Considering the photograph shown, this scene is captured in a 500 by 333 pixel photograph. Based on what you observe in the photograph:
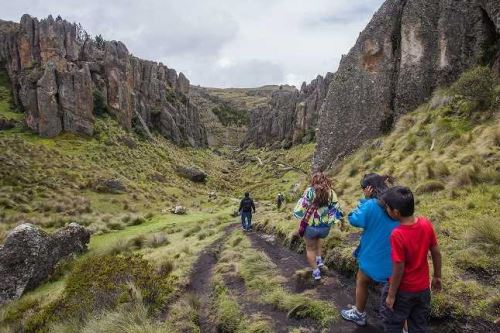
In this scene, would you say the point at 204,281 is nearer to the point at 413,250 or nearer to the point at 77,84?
the point at 413,250

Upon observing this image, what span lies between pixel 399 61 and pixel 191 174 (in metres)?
44.2

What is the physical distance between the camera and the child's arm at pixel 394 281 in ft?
21.3

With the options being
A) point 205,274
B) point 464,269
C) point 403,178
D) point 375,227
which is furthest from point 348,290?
point 403,178

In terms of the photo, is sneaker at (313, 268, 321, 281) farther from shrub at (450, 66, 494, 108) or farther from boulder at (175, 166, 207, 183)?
boulder at (175, 166, 207, 183)

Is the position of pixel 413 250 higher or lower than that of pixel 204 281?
higher

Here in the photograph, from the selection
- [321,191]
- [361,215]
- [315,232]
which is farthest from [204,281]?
[361,215]

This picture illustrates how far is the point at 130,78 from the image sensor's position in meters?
85.8

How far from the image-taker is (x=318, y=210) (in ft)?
35.2

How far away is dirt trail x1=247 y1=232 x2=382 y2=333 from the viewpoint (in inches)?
332

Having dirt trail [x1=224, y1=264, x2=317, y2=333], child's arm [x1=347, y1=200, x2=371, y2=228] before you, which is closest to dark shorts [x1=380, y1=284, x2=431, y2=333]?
child's arm [x1=347, y1=200, x2=371, y2=228]

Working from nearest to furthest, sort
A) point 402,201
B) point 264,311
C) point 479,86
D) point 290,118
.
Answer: point 402,201
point 264,311
point 479,86
point 290,118

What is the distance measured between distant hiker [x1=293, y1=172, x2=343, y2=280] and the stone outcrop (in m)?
91.9

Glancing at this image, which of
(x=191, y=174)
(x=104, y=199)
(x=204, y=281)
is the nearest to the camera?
(x=204, y=281)

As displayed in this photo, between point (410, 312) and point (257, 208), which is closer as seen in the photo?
point (410, 312)
